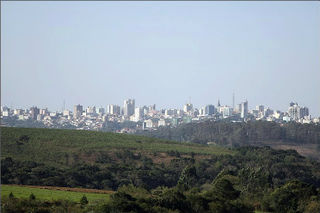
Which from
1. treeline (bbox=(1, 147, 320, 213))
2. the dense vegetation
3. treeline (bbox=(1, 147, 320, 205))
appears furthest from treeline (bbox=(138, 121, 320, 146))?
treeline (bbox=(1, 147, 320, 205))

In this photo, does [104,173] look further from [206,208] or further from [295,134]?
[295,134]

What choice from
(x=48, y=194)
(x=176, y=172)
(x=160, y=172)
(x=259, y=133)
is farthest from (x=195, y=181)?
(x=259, y=133)

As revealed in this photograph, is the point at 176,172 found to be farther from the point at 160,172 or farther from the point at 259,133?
the point at 259,133

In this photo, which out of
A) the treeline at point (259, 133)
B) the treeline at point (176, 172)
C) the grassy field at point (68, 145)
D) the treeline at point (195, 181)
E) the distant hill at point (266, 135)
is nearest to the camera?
the treeline at point (195, 181)

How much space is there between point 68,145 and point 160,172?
770 inches

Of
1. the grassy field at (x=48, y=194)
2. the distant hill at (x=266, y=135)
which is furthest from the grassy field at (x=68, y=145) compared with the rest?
the distant hill at (x=266, y=135)

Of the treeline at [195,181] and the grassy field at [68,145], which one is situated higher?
the grassy field at [68,145]

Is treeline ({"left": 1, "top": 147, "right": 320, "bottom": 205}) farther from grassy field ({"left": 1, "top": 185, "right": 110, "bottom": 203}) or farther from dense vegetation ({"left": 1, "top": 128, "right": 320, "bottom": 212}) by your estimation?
grassy field ({"left": 1, "top": 185, "right": 110, "bottom": 203})

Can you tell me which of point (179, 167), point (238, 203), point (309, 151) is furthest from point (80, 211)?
point (309, 151)

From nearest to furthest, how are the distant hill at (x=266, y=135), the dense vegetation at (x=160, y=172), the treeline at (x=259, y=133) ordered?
the dense vegetation at (x=160, y=172)
the distant hill at (x=266, y=135)
the treeline at (x=259, y=133)

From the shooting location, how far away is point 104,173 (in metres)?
59.9

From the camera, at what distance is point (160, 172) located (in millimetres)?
65812

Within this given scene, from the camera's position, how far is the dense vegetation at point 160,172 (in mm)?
38562

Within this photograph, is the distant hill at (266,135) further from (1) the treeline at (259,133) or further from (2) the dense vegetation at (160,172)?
(2) the dense vegetation at (160,172)
